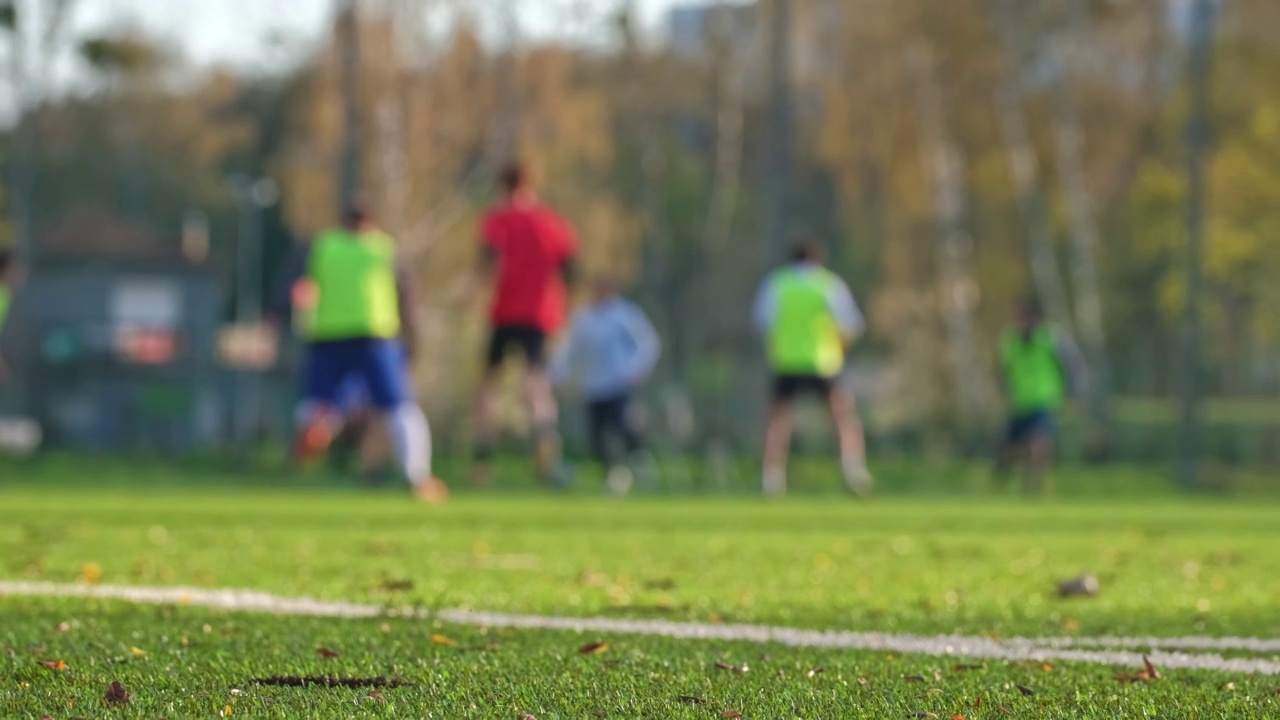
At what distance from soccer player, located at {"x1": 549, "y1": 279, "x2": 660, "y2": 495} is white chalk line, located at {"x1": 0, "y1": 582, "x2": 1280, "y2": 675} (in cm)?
1279

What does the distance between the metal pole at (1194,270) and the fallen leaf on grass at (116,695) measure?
24190 millimetres

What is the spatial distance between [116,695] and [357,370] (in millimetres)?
10214

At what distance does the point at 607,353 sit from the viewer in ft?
63.9

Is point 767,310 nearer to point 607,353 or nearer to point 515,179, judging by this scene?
point 607,353

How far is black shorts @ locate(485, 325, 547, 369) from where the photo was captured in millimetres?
16109

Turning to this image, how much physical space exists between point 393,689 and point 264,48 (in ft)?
112

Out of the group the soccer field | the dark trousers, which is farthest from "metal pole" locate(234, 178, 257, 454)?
the soccer field

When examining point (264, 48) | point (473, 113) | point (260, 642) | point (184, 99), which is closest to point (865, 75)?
point (473, 113)

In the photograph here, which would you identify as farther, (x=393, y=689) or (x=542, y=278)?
(x=542, y=278)

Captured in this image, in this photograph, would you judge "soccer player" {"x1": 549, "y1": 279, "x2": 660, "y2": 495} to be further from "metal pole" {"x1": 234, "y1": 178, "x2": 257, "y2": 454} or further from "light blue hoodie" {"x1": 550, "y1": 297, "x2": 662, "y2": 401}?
"metal pole" {"x1": 234, "y1": 178, "x2": 257, "y2": 454}

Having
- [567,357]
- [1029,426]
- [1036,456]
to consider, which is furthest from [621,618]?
[1036,456]

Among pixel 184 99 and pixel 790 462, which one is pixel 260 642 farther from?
pixel 184 99

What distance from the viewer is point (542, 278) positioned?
16.0m

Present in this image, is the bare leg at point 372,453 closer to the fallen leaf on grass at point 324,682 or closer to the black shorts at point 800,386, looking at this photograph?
the black shorts at point 800,386
